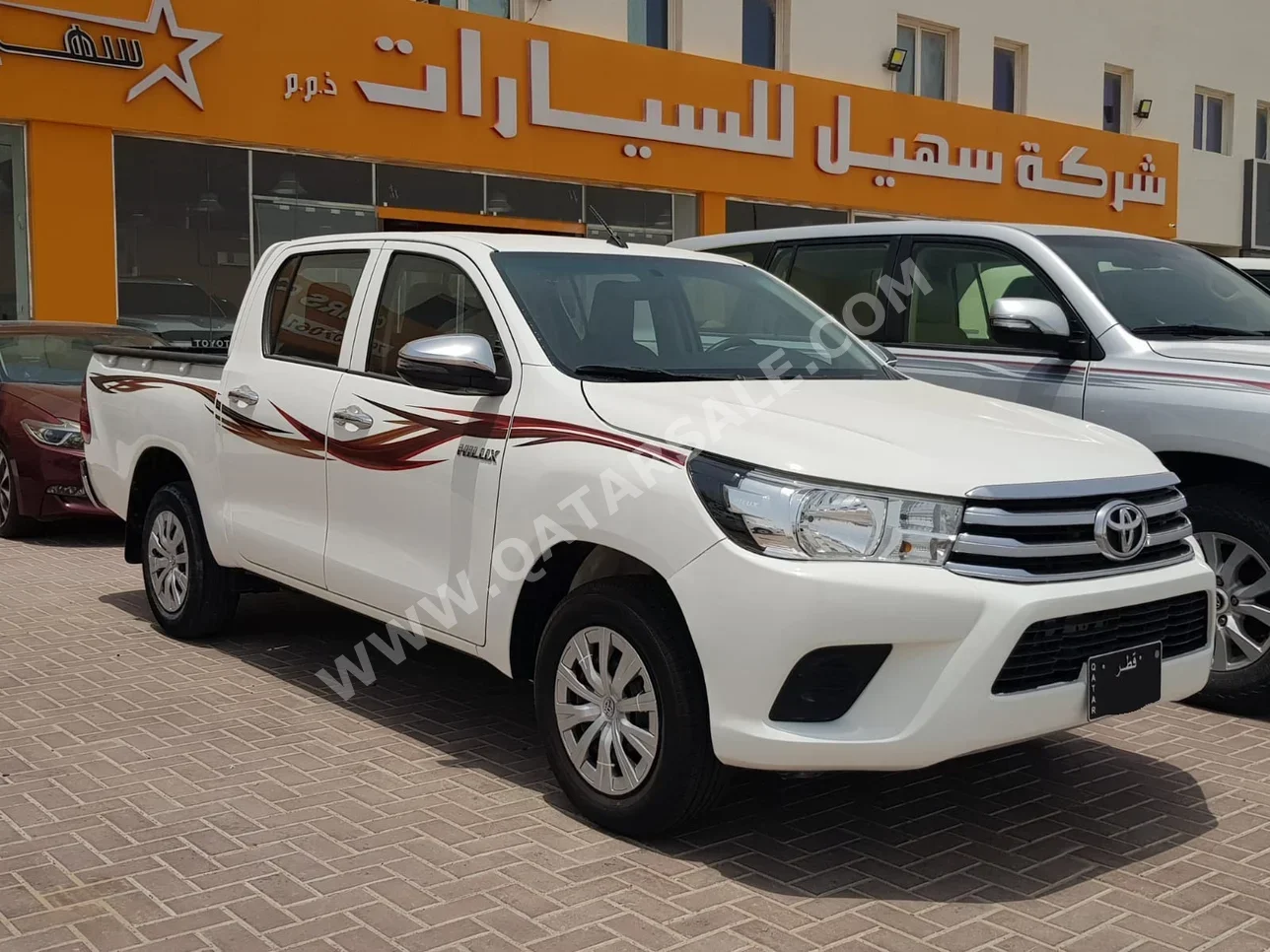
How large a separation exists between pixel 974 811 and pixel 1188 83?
26378mm

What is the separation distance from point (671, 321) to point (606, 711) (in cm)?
163

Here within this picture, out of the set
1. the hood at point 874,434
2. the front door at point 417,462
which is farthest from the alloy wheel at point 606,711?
the hood at point 874,434

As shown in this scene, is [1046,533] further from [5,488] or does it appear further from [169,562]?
[5,488]

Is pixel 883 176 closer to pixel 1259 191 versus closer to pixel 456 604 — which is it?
pixel 1259 191

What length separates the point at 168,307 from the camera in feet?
49.6

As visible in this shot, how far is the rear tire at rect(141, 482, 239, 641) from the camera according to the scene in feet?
21.6

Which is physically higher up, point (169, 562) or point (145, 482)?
point (145, 482)

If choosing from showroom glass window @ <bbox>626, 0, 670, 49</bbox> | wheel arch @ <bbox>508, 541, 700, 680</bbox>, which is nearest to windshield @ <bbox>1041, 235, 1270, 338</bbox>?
wheel arch @ <bbox>508, 541, 700, 680</bbox>

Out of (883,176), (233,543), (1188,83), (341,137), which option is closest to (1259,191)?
(1188,83)

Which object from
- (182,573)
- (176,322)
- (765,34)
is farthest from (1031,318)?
(765,34)

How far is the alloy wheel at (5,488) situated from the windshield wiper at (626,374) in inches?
267

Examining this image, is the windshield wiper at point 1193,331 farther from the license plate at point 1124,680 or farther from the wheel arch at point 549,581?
the wheel arch at point 549,581

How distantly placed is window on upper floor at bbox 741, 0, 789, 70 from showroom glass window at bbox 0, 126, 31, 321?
9901 millimetres

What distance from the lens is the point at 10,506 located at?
33.0 ft
